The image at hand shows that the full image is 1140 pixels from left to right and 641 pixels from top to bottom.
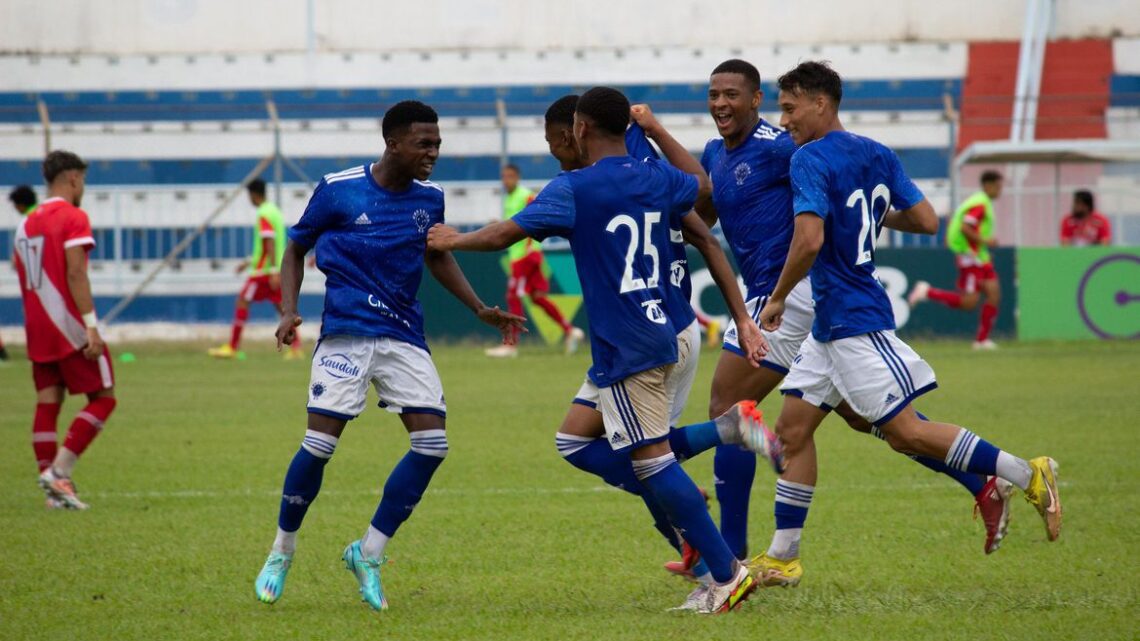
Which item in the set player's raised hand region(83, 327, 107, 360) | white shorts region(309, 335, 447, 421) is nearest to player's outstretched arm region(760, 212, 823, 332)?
white shorts region(309, 335, 447, 421)

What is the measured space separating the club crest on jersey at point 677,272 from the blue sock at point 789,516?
0.97 metres

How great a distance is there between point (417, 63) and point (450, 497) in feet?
87.3

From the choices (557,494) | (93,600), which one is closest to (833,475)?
(557,494)

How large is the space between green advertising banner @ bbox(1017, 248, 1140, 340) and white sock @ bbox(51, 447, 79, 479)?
49.7 feet

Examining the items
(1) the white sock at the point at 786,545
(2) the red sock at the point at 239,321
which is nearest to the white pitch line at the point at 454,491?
(1) the white sock at the point at 786,545

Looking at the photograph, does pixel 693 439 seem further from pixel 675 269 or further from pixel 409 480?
pixel 409 480

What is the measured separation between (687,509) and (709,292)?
15.3 metres

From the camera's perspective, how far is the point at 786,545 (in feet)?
20.2

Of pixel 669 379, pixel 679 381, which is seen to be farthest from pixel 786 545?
pixel 669 379

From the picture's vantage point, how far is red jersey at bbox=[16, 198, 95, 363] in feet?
28.7

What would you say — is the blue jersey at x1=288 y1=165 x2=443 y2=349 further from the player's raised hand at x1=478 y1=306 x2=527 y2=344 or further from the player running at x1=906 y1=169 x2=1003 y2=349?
the player running at x1=906 y1=169 x2=1003 y2=349

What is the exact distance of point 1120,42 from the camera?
111 ft

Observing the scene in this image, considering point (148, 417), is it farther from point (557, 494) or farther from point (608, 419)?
point (608, 419)

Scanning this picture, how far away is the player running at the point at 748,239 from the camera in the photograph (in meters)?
6.51
